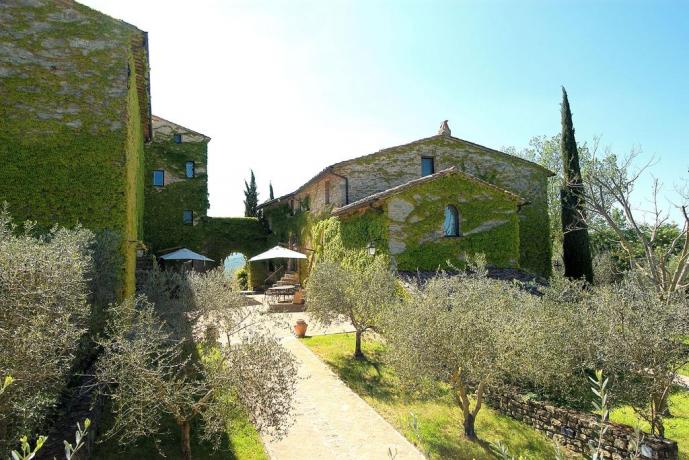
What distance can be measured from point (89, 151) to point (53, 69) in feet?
7.84

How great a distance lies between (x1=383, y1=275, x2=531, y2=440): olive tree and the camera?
8438 millimetres

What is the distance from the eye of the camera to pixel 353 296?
1362cm

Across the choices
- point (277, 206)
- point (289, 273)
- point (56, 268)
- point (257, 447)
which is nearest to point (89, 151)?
point (56, 268)

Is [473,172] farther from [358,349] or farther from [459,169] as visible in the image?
[358,349]

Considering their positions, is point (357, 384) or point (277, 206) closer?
point (357, 384)

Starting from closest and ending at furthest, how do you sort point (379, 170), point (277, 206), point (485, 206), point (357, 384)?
1. point (357, 384)
2. point (485, 206)
3. point (379, 170)
4. point (277, 206)

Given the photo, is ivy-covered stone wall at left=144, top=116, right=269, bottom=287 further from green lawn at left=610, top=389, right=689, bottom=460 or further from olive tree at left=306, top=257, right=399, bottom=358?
green lawn at left=610, top=389, right=689, bottom=460

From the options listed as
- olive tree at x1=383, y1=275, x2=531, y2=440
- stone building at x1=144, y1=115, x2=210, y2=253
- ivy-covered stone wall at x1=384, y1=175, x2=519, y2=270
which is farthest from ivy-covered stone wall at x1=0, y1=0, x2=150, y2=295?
stone building at x1=144, y1=115, x2=210, y2=253

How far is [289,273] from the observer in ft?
91.4

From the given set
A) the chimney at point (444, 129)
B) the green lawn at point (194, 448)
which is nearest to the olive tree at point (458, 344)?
the green lawn at point (194, 448)

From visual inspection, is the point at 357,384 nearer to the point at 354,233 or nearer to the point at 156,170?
the point at 354,233

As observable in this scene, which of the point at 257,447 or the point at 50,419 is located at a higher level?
the point at 50,419

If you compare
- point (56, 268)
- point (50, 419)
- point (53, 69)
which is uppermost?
point (53, 69)

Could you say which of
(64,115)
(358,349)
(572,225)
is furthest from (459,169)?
(64,115)
